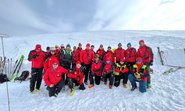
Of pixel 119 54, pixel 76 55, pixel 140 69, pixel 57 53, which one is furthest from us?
pixel 76 55

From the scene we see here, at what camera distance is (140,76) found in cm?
588

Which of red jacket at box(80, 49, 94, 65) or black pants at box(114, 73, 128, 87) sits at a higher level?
red jacket at box(80, 49, 94, 65)

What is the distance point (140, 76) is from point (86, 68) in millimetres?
2294

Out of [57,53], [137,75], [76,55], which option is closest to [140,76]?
[137,75]

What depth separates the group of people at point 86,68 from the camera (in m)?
6.09

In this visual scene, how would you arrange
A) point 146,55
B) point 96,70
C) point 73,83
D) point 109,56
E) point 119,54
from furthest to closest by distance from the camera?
1. point 119,54
2. point 109,56
3. point 96,70
4. point 146,55
5. point 73,83

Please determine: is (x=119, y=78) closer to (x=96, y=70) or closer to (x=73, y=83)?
(x=96, y=70)

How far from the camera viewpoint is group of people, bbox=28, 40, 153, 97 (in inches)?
240

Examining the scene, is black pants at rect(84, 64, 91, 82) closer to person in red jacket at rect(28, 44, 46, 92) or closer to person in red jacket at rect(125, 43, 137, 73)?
person in red jacket at rect(125, 43, 137, 73)

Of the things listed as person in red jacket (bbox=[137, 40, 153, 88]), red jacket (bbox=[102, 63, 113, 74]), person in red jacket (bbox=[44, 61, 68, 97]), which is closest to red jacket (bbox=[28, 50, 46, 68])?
person in red jacket (bbox=[44, 61, 68, 97])

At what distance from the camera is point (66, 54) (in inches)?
270

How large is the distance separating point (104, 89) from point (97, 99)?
0.90 meters

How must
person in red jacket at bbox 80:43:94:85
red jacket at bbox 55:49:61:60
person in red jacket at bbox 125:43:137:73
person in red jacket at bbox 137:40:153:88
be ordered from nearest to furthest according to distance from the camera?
1. person in red jacket at bbox 137:40:153:88
2. red jacket at bbox 55:49:61:60
3. person in red jacket at bbox 125:43:137:73
4. person in red jacket at bbox 80:43:94:85

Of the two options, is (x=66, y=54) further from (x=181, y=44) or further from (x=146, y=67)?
(x=181, y=44)
